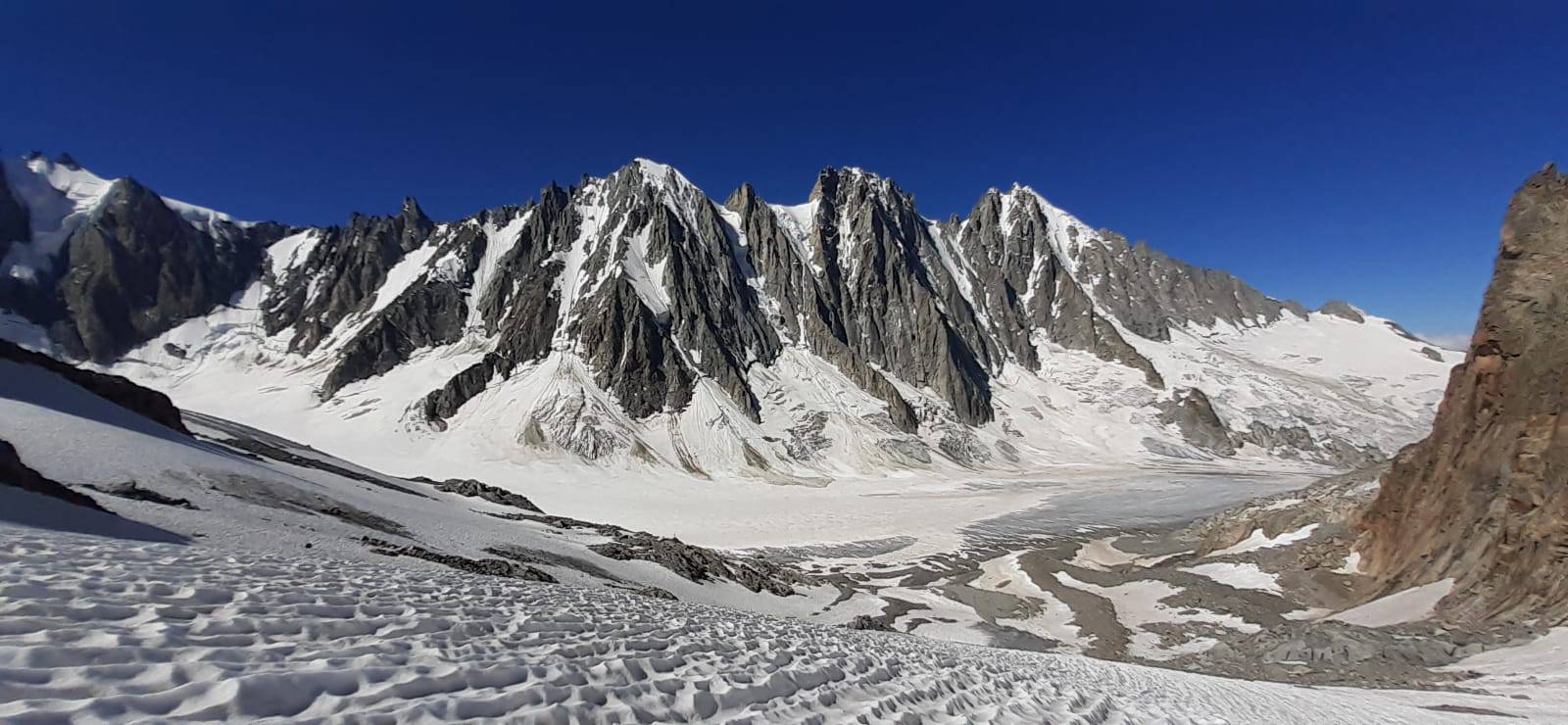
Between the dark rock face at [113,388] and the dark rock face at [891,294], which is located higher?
the dark rock face at [891,294]

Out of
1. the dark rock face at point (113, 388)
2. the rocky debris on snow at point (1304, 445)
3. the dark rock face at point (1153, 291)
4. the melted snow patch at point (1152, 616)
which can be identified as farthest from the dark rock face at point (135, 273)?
the rocky debris on snow at point (1304, 445)

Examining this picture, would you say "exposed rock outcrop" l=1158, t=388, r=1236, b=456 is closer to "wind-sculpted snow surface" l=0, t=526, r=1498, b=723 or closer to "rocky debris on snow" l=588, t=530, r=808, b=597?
"rocky debris on snow" l=588, t=530, r=808, b=597

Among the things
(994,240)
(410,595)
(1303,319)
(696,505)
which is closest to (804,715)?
(410,595)

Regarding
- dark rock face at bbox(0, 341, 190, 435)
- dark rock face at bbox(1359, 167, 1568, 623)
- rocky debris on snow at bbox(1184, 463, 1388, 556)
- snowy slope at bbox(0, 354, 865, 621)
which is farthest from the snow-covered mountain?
dark rock face at bbox(1359, 167, 1568, 623)

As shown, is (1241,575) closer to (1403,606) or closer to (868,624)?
(1403,606)

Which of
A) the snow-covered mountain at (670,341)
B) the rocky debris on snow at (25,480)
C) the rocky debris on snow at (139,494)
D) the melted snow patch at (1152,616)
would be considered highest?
the snow-covered mountain at (670,341)

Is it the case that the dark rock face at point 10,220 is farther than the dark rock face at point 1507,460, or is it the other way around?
the dark rock face at point 10,220

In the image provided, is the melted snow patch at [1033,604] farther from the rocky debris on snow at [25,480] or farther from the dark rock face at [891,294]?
the dark rock face at [891,294]
